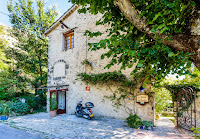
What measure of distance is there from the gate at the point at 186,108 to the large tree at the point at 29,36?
10531mm

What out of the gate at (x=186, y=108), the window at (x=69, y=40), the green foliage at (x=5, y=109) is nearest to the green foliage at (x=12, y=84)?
the green foliage at (x=5, y=109)

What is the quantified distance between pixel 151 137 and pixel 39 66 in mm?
11716

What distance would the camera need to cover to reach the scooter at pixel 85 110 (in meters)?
7.34

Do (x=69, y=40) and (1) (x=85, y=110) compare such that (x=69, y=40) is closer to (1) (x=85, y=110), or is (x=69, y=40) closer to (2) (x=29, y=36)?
(1) (x=85, y=110)

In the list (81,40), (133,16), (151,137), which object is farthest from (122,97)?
(133,16)

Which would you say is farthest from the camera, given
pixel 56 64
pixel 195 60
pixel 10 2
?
pixel 10 2

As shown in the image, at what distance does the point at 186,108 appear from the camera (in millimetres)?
5844

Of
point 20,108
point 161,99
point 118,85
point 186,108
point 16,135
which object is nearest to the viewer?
point 16,135

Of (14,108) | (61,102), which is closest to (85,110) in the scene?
(61,102)

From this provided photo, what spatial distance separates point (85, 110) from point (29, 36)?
384 inches

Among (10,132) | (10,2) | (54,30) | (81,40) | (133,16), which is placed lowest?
(10,132)

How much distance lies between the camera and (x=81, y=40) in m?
9.07

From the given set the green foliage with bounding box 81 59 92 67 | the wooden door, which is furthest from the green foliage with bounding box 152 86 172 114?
the wooden door

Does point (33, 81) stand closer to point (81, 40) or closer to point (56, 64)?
point (56, 64)
